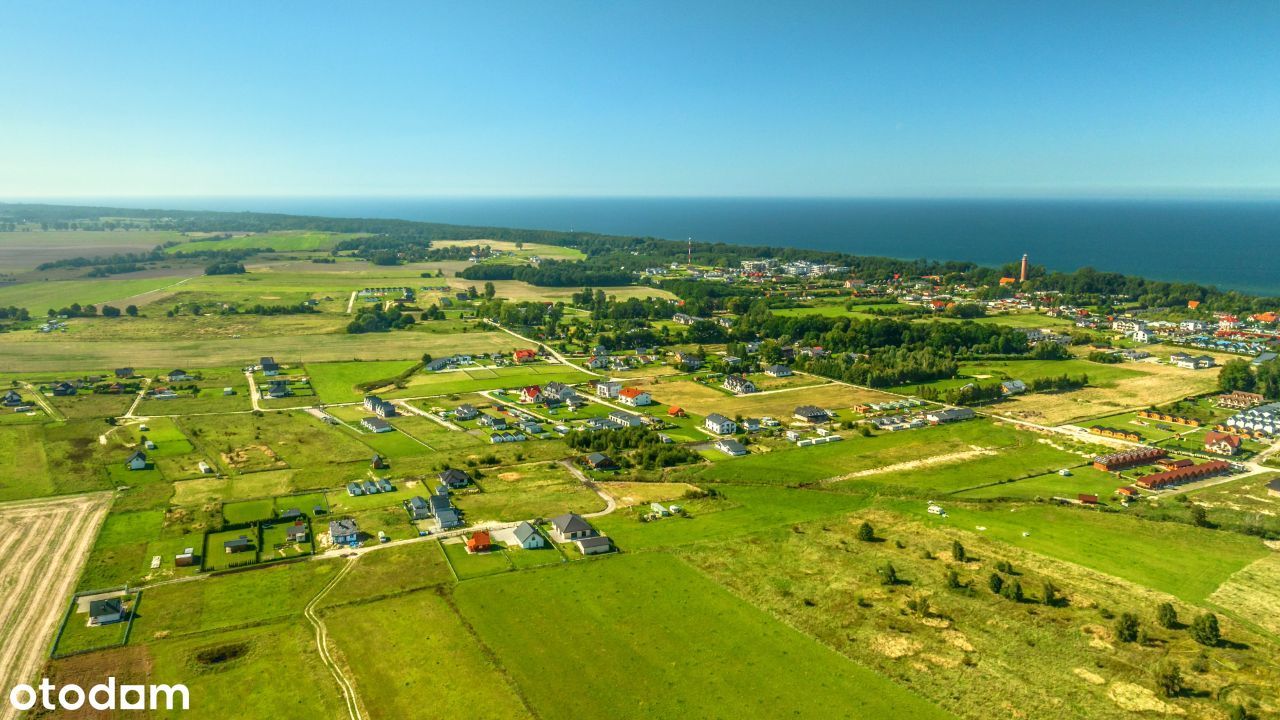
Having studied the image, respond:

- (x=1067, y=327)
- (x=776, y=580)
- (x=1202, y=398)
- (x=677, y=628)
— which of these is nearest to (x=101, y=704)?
(x=677, y=628)

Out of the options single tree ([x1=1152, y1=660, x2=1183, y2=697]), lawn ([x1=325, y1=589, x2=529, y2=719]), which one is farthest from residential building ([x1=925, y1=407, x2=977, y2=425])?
lawn ([x1=325, y1=589, x2=529, y2=719])

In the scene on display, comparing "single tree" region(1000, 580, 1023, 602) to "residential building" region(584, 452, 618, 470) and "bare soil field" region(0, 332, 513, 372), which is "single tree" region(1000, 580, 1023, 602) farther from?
"bare soil field" region(0, 332, 513, 372)

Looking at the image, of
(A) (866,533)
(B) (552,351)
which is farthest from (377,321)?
(A) (866,533)

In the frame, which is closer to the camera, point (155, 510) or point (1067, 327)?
point (155, 510)

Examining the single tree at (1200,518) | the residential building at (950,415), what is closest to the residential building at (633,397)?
the residential building at (950,415)

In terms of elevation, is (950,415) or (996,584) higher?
(996,584)

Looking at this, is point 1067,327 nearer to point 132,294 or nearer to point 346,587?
point 346,587

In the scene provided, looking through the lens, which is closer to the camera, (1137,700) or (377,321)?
(1137,700)

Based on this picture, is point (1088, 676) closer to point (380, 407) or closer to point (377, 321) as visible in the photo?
point (380, 407)
